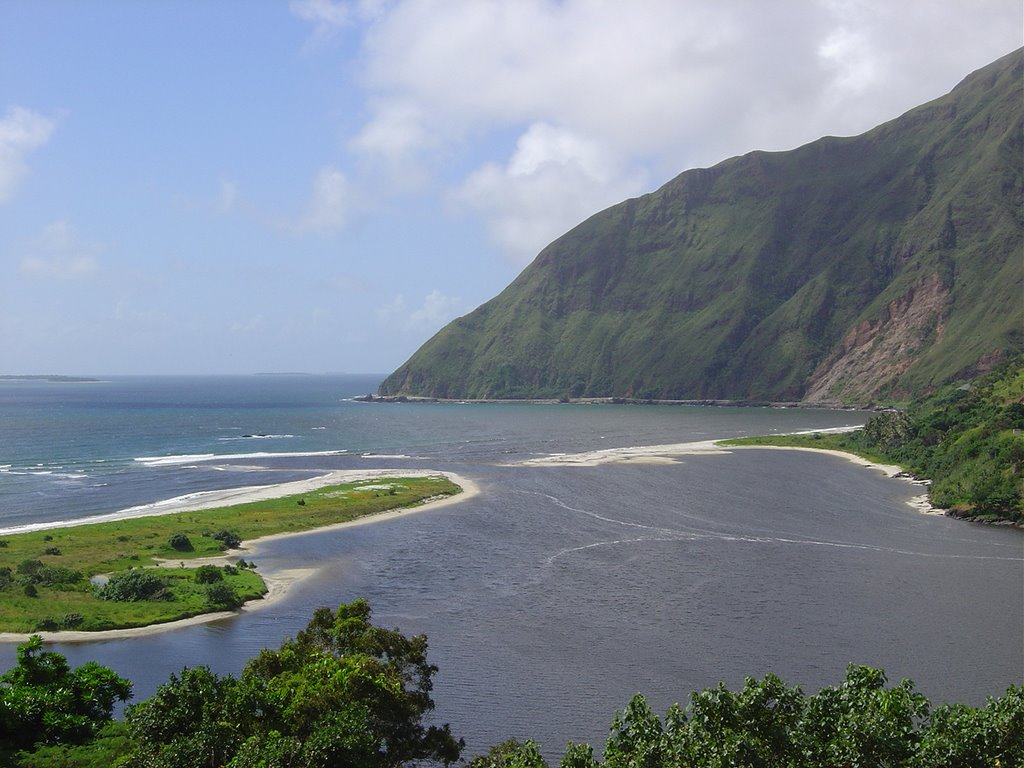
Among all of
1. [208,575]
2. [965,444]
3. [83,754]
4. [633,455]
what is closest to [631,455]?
[633,455]

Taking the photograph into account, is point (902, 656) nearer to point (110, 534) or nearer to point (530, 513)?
point (530, 513)

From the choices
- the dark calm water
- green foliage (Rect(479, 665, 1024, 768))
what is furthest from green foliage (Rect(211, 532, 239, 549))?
green foliage (Rect(479, 665, 1024, 768))

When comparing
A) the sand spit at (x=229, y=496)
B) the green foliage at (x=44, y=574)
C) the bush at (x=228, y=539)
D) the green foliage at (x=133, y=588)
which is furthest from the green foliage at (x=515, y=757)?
the sand spit at (x=229, y=496)

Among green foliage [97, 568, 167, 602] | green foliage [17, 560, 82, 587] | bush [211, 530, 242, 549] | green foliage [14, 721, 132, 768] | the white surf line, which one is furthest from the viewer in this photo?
the white surf line

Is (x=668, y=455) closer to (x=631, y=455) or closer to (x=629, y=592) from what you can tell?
(x=631, y=455)

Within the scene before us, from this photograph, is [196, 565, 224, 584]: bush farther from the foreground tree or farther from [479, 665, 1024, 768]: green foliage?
[479, 665, 1024, 768]: green foliage
